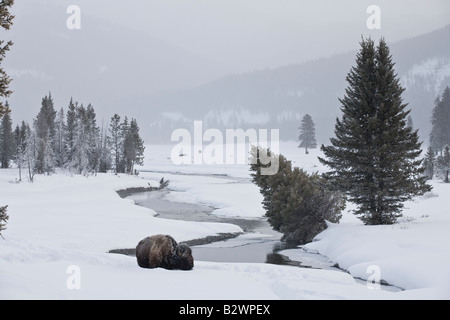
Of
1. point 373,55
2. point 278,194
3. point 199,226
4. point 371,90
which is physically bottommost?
point 199,226

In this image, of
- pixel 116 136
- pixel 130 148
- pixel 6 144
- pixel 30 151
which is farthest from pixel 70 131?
pixel 30 151

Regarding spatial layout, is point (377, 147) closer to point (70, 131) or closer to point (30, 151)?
point (30, 151)

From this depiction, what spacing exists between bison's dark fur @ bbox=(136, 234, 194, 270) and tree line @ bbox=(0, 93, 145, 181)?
46638 mm

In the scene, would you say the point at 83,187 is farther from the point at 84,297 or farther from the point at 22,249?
the point at 84,297

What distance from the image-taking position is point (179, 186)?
213ft

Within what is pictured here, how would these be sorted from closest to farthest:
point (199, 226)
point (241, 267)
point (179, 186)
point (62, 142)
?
point (241, 267) < point (199, 226) < point (179, 186) < point (62, 142)

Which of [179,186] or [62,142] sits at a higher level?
[62,142]

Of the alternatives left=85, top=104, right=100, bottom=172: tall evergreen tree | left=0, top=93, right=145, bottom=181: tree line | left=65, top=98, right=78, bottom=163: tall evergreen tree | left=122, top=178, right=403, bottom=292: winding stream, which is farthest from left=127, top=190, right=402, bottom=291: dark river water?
left=65, top=98, right=78, bottom=163: tall evergreen tree

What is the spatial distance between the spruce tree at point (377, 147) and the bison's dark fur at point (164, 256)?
44.3 feet

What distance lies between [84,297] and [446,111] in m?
99.7

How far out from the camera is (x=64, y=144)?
75.4 meters

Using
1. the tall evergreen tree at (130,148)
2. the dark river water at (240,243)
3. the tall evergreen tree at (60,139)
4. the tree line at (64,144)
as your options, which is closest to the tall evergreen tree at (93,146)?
the tree line at (64,144)

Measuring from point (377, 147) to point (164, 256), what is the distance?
15.5 m
